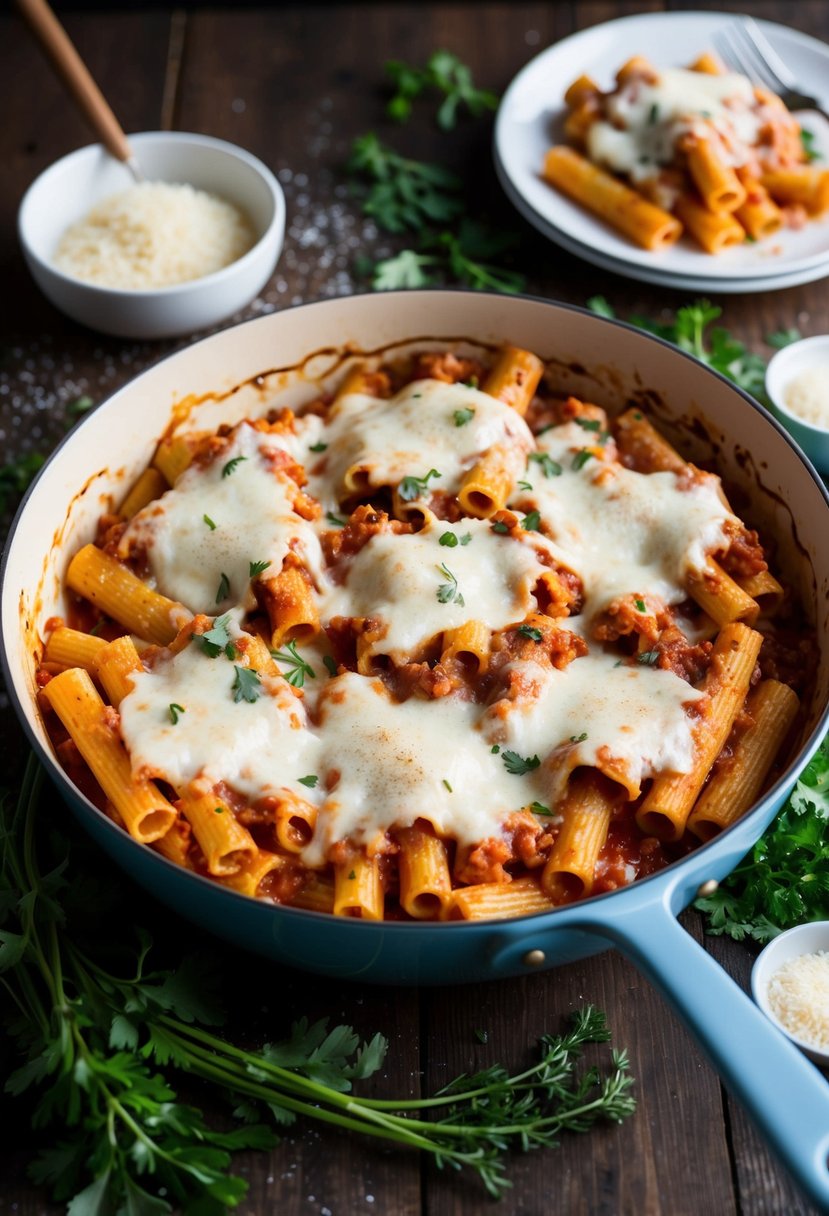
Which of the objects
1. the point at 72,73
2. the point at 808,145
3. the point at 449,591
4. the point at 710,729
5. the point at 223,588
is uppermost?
the point at 72,73

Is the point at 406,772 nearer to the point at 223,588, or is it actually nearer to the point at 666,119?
the point at 223,588

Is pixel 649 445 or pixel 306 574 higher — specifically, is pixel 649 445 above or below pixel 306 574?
below

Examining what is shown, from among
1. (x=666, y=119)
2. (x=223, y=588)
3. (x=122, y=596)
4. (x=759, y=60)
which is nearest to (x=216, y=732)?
(x=223, y=588)

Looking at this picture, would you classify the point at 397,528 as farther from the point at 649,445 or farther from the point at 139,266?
the point at 139,266

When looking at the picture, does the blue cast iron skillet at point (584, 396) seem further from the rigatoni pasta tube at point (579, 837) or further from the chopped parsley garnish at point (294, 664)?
the chopped parsley garnish at point (294, 664)

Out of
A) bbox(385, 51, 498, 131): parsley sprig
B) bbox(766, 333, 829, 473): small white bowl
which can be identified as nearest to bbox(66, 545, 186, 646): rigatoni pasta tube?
bbox(766, 333, 829, 473): small white bowl

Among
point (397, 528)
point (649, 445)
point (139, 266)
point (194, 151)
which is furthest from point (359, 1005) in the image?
point (194, 151)

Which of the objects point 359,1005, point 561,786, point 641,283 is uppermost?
point 561,786
